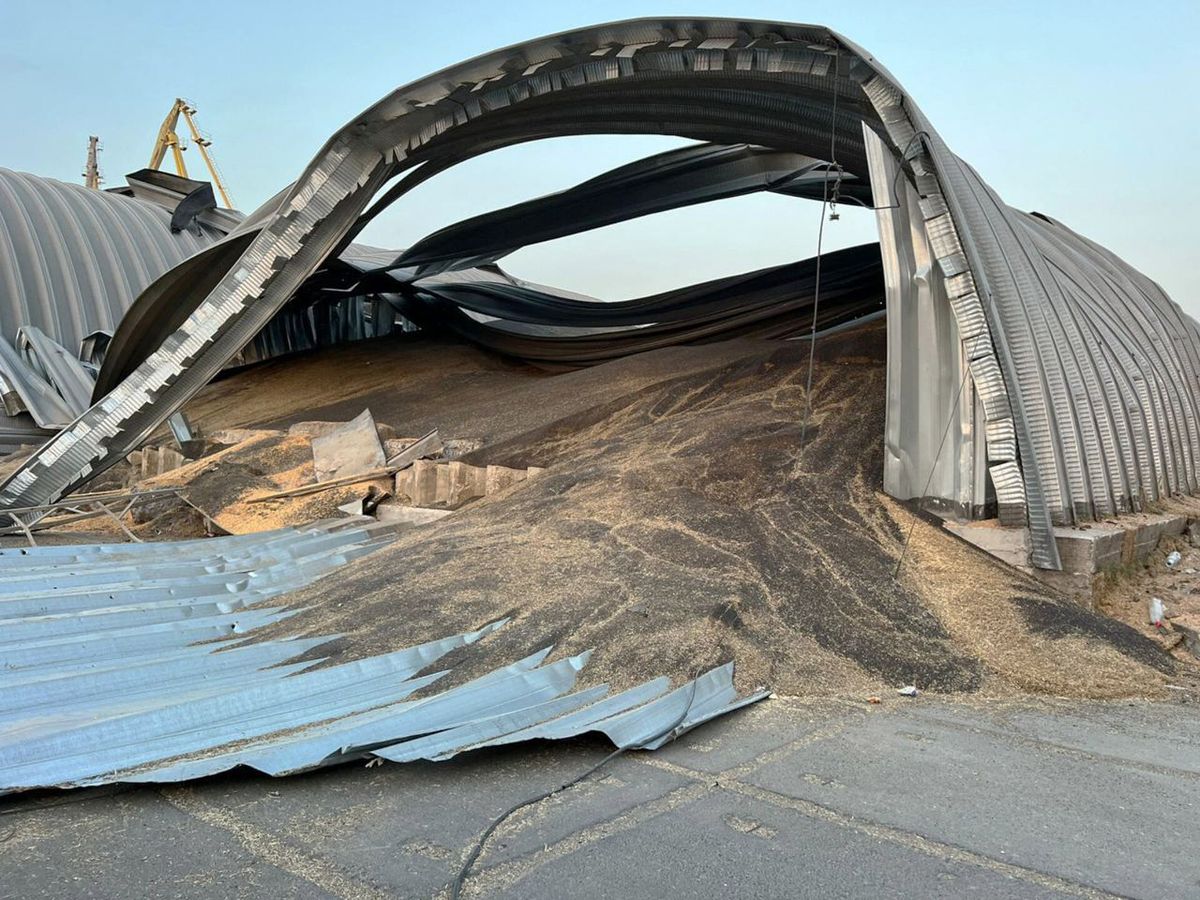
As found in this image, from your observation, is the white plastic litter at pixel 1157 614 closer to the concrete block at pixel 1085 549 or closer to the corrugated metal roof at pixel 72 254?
the concrete block at pixel 1085 549

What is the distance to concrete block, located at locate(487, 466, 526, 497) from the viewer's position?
973cm

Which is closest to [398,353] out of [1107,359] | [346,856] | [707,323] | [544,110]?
[707,323]

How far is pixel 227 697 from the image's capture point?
3.92 metres

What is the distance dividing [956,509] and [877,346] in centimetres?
421

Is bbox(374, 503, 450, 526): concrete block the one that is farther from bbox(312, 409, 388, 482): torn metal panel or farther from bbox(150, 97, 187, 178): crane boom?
bbox(150, 97, 187, 178): crane boom

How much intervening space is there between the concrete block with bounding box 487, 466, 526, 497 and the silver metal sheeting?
12.6 feet

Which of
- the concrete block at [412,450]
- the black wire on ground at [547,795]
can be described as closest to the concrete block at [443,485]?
the concrete block at [412,450]

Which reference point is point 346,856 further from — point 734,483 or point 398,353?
point 398,353

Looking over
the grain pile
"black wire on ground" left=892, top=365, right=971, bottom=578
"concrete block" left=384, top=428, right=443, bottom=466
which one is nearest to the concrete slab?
the grain pile

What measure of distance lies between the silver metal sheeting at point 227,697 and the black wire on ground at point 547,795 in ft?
0.05

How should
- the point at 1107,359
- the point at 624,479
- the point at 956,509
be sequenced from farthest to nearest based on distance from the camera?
the point at 1107,359
the point at 624,479
the point at 956,509

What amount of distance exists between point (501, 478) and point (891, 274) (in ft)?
15.1

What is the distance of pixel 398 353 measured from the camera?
19.0 m

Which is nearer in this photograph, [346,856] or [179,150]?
[346,856]
